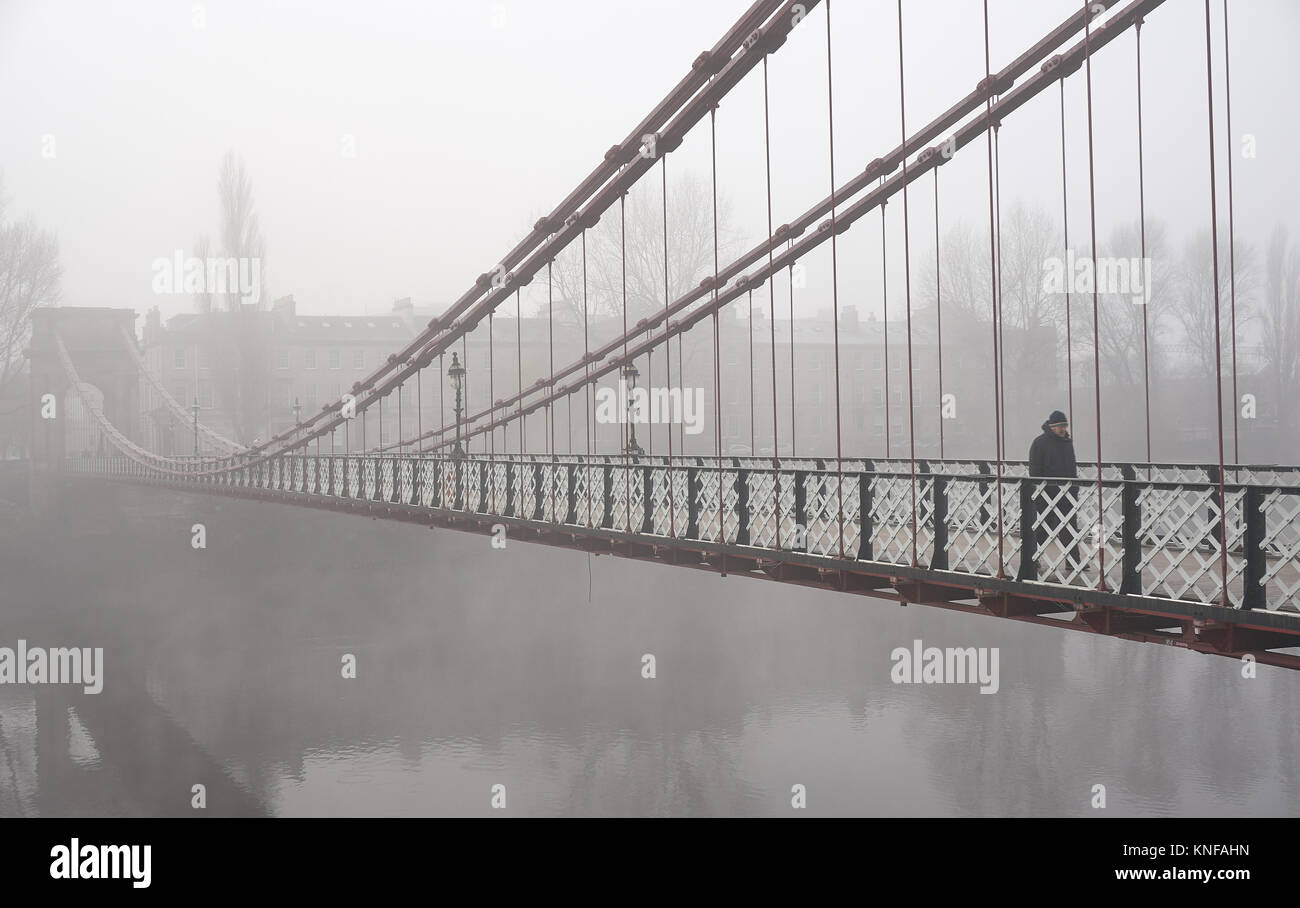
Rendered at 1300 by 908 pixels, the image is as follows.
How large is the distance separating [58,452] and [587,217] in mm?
42772

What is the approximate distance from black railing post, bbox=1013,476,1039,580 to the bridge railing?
0.01 metres

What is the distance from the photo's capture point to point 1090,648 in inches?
1372

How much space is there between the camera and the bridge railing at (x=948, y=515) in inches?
308

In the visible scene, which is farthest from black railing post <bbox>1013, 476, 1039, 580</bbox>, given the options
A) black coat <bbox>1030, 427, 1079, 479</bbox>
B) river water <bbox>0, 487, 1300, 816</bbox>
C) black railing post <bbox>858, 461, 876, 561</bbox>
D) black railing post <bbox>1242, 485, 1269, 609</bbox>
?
river water <bbox>0, 487, 1300, 816</bbox>

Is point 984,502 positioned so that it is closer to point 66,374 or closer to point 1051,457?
point 1051,457

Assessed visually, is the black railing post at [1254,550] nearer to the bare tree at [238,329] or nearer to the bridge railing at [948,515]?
the bridge railing at [948,515]

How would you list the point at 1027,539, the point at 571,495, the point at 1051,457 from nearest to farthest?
the point at 1027,539 → the point at 1051,457 → the point at 571,495

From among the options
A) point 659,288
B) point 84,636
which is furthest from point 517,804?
point 659,288
